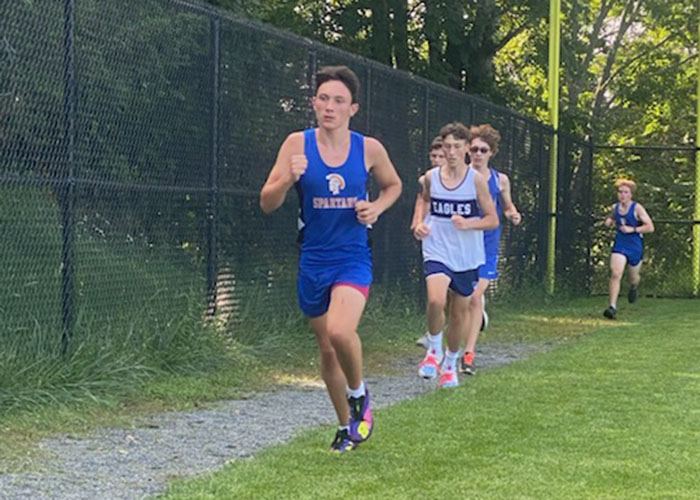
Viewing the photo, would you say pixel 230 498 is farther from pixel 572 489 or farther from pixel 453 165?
pixel 453 165

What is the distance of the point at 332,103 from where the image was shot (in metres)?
5.85

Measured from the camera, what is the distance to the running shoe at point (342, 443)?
5.93m

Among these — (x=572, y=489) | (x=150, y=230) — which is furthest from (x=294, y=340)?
(x=572, y=489)

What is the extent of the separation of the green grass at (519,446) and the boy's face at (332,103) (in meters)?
1.63

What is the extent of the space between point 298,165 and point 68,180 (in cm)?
232

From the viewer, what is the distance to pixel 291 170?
18.7ft

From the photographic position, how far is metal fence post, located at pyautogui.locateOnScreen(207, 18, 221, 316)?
9.20 m

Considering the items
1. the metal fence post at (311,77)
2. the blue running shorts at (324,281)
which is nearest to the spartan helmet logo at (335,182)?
the blue running shorts at (324,281)

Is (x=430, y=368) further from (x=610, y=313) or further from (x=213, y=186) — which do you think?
(x=610, y=313)

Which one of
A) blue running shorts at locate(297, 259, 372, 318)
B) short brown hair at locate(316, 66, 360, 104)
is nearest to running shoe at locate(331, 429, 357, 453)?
blue running shorts at locate(297, 259, 372, 318)

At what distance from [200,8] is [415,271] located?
5496 millimetres

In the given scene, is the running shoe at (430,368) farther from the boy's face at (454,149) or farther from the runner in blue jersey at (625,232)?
the runner in blue jersey at (625,232)

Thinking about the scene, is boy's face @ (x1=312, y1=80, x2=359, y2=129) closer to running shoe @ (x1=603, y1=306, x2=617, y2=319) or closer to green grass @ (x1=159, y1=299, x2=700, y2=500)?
green grass @ (x1=159, y1=299, x2=700, y2=500)

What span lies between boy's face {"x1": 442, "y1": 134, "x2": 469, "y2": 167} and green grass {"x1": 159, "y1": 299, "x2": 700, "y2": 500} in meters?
1.62
